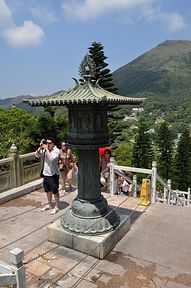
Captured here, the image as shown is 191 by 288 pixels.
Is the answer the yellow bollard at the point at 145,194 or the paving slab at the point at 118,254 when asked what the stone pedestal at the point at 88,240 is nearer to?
the paving slab at the point at 118,254

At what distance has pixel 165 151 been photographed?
2934 centimetres

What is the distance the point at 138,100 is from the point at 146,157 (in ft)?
78.1

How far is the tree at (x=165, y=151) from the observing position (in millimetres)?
29250

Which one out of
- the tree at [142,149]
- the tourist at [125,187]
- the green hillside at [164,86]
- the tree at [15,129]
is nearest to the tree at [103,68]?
the tree at [15,129]

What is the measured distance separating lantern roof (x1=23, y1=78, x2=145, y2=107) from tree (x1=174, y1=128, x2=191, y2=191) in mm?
25297

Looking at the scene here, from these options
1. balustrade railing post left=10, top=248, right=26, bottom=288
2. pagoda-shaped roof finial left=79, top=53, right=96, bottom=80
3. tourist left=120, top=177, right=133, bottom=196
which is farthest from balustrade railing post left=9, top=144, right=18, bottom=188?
balustrade railing post left=10, top=248, right=26, bottom=288

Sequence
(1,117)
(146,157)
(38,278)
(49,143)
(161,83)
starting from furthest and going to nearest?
(161,83), (146,157), (1,117), (49,143), (38,278)

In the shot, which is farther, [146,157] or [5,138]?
[146,157]

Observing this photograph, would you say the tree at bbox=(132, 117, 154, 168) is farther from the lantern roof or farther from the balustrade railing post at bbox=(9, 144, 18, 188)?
the lantern roof

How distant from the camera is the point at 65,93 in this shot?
4.15 metres

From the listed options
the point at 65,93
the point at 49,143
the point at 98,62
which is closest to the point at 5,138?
the point at 98,62

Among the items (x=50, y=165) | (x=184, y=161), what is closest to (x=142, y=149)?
(x=184, y=161)

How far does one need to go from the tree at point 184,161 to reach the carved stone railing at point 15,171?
2323 centimetres

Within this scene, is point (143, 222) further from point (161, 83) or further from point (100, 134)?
point (161, 83)
